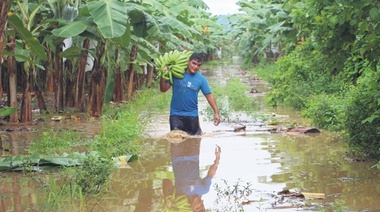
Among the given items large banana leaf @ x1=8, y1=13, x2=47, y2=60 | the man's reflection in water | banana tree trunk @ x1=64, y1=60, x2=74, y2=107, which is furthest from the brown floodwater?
banana tree trunk @ x1=64, y1=60, x2=74, y2=107

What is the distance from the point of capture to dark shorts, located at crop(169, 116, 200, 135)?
36.0 feet

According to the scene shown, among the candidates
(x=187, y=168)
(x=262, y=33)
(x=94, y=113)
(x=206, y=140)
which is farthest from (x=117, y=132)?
(x=262, y=33)

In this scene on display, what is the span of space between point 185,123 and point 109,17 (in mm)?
2172

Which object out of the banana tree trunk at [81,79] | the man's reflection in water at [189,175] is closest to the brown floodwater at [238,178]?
the man's reflection in water at [189,175]

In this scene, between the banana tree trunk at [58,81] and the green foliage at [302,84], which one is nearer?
the banana tree trunk at [58,81]

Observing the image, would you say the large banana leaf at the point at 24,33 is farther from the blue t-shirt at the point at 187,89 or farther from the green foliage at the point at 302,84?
the green foliage at the point at 302,84

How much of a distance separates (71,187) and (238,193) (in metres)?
1.69

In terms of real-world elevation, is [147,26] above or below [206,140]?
above

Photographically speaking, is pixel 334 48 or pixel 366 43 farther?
pixel 334 48

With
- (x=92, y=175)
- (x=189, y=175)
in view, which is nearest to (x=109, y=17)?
(x=189, y=175)

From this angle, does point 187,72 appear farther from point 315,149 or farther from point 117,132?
point 315,149

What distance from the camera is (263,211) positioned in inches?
234

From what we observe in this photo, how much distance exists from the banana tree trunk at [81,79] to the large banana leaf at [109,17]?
116 inches

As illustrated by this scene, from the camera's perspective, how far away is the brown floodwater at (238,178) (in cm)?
632
